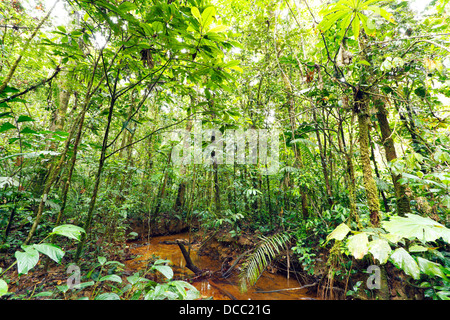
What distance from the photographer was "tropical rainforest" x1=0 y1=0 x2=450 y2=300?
1.17m

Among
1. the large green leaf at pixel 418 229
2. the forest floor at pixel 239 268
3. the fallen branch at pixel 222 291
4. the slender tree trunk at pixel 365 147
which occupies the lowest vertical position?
the fallen branch at pixel 222 291

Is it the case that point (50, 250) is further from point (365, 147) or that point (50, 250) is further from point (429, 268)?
point (365, 147)

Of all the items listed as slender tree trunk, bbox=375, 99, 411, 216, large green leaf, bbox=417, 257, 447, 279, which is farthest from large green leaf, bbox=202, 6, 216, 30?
slender tree trunk, bbox=375, 99, 411, 216

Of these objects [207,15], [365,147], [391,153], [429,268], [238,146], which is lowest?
[429,268]

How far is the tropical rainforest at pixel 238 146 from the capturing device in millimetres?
1168

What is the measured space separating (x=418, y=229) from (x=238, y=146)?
390cm

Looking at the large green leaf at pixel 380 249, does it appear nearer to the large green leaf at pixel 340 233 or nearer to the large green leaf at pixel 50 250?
the large green leaf at pixel 340 233

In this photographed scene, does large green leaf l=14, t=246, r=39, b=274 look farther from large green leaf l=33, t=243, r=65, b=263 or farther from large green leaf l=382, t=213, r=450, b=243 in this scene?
large green leaf l=382, t=213, r=450, b=243

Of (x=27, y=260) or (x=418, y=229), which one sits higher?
(x=418, y=229)

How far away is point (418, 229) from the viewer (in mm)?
825

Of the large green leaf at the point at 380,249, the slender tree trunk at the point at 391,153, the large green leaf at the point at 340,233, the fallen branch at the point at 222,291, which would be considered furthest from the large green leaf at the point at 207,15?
the fallen branch at the point at 222,291

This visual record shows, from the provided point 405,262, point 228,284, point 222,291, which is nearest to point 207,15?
point 405,262

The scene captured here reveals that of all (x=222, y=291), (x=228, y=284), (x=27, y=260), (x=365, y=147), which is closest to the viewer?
(x=27, y=260)
